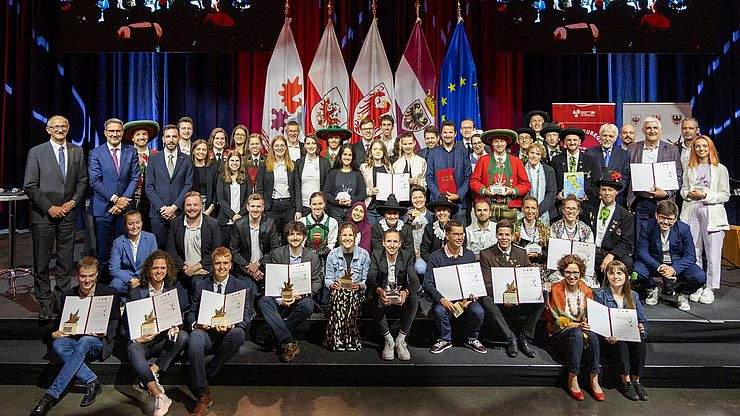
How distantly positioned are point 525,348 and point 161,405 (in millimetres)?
2831

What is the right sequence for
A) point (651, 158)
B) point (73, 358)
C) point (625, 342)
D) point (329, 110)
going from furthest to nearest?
point (329, 110) < point (651, 158) < point (625, 342) < point (73, 358)

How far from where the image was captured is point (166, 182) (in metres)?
5.24

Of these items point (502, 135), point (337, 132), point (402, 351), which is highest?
point (337, 132)

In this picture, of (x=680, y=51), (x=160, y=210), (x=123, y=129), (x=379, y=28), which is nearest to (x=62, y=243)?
Answer: (x=160, y=210)

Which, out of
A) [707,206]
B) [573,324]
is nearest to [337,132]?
[573,324]

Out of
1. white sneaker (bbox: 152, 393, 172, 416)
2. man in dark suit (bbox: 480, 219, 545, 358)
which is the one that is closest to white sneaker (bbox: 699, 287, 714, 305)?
man in dark suit (bbox: 480, 219, 545, 358)

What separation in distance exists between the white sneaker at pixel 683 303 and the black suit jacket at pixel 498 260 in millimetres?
1539

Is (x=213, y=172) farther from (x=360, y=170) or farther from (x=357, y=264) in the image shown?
(x=357, y=264)

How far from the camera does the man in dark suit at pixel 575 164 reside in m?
5.57

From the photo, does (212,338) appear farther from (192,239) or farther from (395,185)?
(395,185)

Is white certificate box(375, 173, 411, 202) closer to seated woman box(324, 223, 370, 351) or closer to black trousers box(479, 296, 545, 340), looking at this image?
seated woman box(324, 223, 370, 351)

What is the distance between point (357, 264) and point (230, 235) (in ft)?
4.33

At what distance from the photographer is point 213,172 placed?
5.55 meters

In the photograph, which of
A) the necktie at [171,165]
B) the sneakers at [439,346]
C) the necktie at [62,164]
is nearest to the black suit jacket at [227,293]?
the necktie at [171,165]
